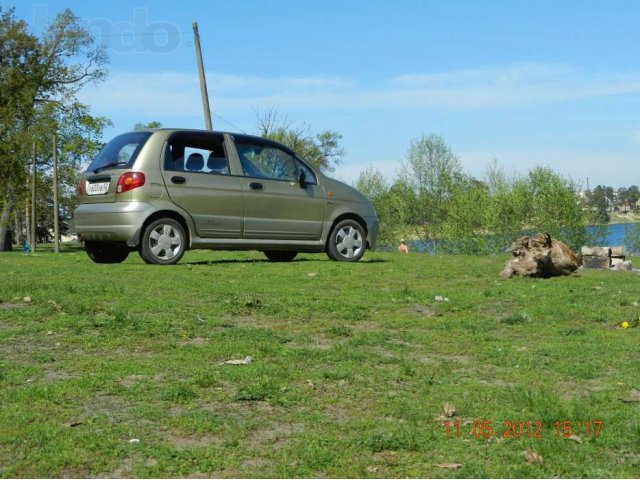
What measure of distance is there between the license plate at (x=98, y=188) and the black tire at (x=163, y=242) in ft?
2.98

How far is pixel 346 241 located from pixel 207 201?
9.24 feet

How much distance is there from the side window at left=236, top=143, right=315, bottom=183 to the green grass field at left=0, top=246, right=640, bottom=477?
3937mm

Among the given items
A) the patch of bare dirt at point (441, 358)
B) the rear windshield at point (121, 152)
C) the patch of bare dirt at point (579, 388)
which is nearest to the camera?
the patch of bare dirt at point (579, 388)

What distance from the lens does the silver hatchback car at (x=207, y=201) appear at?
12836mm

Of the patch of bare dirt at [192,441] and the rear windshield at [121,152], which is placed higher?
the rear windshield at [121,152]

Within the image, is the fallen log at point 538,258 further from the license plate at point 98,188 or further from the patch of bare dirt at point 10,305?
the patch of bare dirt at point 10,305

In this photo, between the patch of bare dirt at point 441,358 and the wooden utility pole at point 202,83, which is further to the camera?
the wooden utility pole at point 202,83

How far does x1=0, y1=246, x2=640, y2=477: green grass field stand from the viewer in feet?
13.1

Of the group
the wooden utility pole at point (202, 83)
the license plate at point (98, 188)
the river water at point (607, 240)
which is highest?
the wooden utility pole at point (202, 83)

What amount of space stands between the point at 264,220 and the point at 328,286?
3173 mm

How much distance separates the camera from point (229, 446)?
4164mm

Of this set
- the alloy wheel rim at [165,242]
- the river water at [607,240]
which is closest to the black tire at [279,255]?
the alloy wheel rim at [165,242]

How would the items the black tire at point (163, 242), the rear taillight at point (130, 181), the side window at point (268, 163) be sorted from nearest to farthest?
the rear taillight at point (130, 181)
the black tire at point (163, 242)
the side window at point (268, 163)

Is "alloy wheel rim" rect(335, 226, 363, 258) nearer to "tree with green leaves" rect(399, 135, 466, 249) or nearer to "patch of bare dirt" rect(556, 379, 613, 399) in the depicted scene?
"patch of bare dirt" rect(556, 379, 613, 399)
